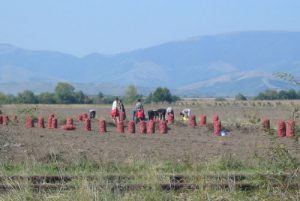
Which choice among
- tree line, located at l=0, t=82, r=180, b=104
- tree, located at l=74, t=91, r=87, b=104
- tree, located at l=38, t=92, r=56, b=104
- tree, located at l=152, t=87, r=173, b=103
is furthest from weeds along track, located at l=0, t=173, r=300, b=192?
tree, located at l=74, t=91, r=87, b=104

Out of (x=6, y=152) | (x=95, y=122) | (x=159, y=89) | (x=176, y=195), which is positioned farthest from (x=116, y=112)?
(x=159, y=89)

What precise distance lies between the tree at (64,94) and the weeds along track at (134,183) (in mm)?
109016

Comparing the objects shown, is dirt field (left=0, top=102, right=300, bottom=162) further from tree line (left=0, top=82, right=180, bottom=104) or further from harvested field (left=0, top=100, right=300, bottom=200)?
tree line (left=0, top=82, right=180, bottom=104)

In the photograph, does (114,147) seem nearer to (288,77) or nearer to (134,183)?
(134,183)

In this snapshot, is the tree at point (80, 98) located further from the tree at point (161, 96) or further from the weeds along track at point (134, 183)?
the weeds along track at point (134, 183)

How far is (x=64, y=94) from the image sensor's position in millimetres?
126062

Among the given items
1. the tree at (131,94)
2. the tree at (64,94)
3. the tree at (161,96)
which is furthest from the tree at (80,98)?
the tree at (161,96)

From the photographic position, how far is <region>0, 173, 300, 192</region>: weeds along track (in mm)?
12273

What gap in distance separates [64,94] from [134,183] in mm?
113864

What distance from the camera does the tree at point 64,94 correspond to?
124 m

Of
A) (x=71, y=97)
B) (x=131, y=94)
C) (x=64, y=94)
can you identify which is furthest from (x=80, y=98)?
(x=131, y=94)

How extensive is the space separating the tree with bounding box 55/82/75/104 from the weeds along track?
109 metres

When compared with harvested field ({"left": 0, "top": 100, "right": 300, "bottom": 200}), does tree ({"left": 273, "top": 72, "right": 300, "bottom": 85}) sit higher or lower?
higher

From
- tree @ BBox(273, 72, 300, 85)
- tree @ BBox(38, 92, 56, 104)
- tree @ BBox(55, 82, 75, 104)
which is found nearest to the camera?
tree @ BBox(273, 72, 300, 85)
